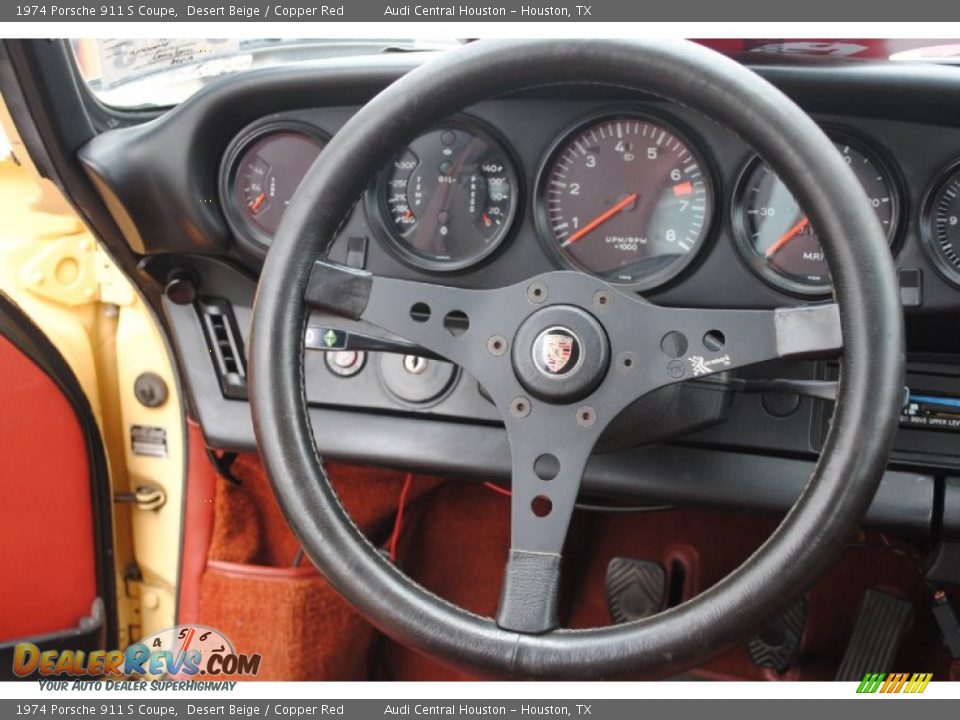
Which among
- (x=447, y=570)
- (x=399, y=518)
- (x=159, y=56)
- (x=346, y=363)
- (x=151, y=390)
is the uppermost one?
(x=159, y=56)

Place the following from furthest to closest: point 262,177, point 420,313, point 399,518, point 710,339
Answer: point 399,518
point 262,177
point 420,313
point 710,339

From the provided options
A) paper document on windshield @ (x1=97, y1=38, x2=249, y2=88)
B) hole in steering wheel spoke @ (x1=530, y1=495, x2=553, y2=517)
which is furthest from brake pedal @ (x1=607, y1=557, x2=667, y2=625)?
paper document on windshield @ (x1=97, y1=38, x2=249, y2=88)

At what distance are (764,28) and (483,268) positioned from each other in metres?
0.52

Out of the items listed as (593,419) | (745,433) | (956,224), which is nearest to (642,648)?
(593,419)

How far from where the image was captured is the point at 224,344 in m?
1.68

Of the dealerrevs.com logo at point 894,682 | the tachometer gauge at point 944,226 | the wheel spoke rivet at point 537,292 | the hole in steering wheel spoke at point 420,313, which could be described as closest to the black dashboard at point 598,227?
the tachometer gauge at point 944,226

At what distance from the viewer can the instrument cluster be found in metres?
1.36

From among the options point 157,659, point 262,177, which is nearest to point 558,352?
point 262,177

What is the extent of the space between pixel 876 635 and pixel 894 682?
0.39 ft

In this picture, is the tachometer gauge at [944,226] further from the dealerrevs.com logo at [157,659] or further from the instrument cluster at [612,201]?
the dealerrevs.com logo at [157,659]

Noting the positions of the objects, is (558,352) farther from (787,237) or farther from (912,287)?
(912,287)

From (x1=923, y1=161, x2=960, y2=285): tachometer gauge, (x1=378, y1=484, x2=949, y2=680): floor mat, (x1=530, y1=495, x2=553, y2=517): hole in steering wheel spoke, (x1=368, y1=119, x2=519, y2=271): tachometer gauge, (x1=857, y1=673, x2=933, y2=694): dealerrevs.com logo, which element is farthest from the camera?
(x1=378, y1=484, x2=949, y2=680): floor mat

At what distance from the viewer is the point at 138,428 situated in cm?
187

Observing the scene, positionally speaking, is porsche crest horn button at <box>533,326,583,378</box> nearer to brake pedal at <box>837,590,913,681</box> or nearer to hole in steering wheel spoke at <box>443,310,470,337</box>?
hole in steering wheel spoke at <box>443,310,470,337</box>
